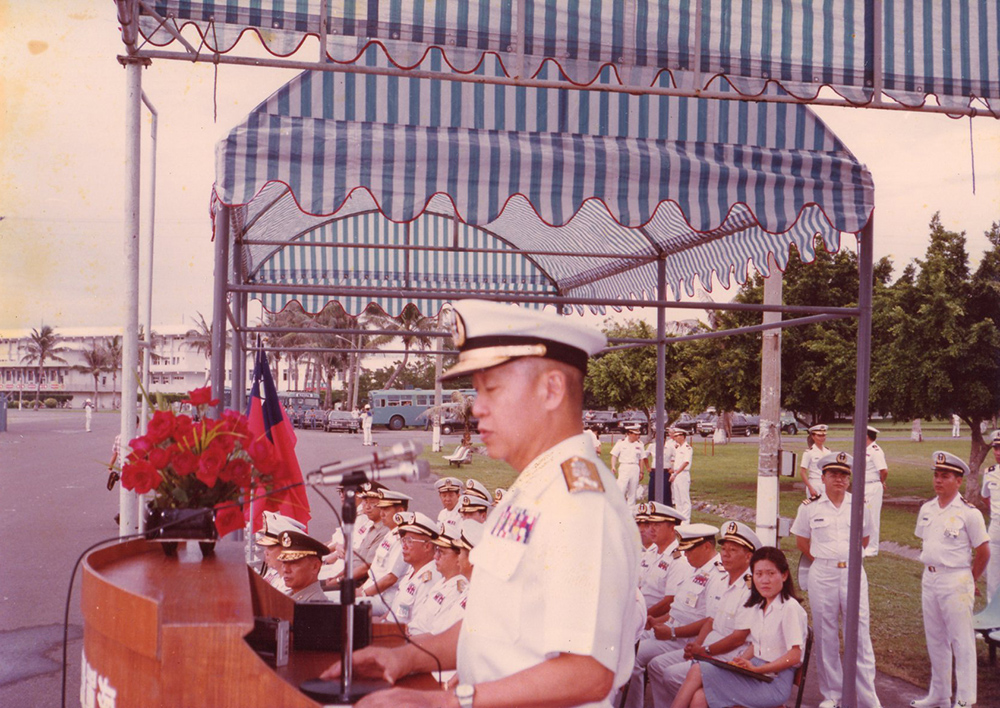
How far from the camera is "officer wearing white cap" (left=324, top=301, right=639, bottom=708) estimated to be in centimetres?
187

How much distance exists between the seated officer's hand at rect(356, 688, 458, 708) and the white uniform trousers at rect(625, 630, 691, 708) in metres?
4.50

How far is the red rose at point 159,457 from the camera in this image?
3180mm

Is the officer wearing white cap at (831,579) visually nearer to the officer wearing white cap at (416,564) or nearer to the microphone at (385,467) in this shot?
the officer wearing white cap at (416,564)

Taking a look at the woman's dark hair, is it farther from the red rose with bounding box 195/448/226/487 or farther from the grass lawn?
the red rose with bounding box 195/448/226/487

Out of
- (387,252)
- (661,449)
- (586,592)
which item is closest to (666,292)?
(661,449)

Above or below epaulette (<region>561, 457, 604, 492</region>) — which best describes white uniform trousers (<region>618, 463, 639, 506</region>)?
below

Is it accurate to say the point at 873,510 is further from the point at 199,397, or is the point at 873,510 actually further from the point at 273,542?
the point at 199,397

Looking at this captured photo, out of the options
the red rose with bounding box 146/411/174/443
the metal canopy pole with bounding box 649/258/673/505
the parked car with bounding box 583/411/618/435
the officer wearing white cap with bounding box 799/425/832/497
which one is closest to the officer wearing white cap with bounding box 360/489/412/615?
the metal canopy pole with bounding box 649/258/673/505

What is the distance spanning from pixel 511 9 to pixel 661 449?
17.8 ft

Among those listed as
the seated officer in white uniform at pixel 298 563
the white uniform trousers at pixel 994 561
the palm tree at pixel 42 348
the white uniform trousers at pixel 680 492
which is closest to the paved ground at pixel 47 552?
the seated officer in white uniform at pixel 298 563

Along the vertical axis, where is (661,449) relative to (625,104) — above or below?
below

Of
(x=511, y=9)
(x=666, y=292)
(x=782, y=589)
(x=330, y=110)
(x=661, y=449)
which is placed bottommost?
(x=782, y=589)

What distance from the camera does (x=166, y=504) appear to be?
3.30 meters

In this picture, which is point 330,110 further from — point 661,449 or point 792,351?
point 792,351
